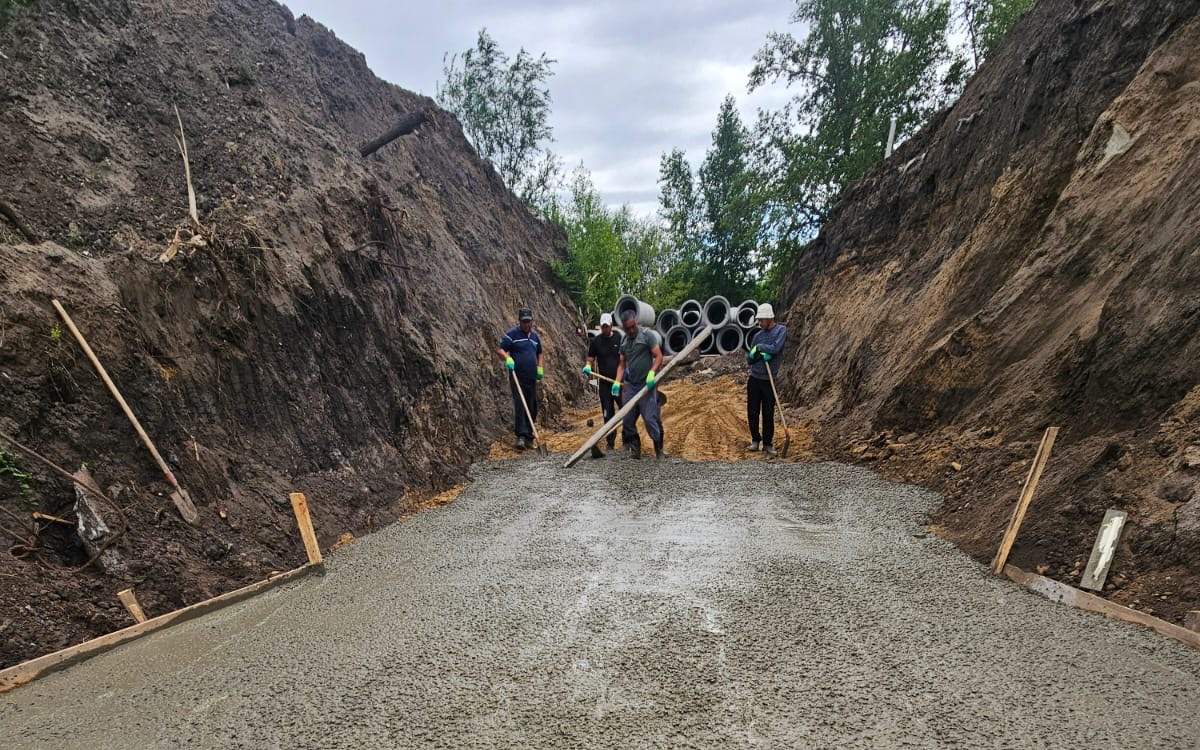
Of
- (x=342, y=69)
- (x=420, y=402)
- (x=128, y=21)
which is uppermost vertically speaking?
(x=342, y=69)

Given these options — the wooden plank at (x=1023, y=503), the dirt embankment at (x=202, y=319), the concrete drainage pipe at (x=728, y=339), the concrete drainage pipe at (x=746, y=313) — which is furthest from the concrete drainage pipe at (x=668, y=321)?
the wooden plank at (x=1023, y=503)

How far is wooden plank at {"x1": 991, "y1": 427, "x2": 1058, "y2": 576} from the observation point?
298 centimetres

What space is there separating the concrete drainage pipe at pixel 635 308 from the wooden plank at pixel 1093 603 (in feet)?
28.8

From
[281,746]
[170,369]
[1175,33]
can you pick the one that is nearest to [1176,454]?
[281,746]

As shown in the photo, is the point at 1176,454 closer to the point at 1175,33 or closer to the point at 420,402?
the point at 1175,33

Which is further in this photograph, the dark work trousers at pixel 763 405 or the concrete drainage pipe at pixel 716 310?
the concrete drainage pipe at pixel 716 310

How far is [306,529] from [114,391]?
4.28 ft

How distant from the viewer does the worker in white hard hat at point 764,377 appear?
6477 mm

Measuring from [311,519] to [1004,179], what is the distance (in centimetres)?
758

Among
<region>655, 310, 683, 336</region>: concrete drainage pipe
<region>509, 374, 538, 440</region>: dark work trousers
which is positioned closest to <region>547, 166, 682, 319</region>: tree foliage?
<region>655, 310, 683, 336</region>: concrete drainage pipe

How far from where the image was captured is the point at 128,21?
5.86 m

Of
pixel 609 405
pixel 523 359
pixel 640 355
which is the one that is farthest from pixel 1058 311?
pixel 523 359

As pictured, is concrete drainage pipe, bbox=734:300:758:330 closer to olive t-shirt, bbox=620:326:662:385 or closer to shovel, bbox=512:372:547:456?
olive t-shirt, bbox=620:326:662:385

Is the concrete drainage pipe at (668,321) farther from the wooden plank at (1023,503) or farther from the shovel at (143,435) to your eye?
the shovel at (143,435)
